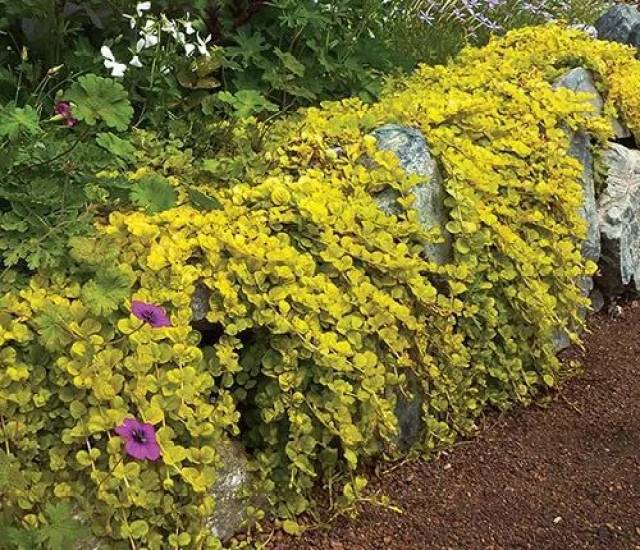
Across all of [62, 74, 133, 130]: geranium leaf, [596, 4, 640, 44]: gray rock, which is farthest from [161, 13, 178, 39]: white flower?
[596, 4, 640, 44]: gray rock

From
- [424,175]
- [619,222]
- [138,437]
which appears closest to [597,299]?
[619,222]

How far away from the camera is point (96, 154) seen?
2.51 metres

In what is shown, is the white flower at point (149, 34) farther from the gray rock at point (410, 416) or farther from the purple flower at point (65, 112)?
the gray rock at point (410, 416)

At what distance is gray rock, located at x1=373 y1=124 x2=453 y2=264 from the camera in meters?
3.04

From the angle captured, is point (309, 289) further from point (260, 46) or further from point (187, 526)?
point (260, 46)

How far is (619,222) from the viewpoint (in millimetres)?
3982

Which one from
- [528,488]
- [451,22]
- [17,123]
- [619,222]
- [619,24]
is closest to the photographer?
[17,123]

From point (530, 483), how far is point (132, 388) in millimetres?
1269

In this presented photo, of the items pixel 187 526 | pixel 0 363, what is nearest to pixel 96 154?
pixel 0 363

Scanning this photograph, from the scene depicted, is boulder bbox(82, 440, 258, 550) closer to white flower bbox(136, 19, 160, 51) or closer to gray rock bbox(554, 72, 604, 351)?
white flower bbox(136, 19, 160, 51)

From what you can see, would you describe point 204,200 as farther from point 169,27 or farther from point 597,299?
point 597,299

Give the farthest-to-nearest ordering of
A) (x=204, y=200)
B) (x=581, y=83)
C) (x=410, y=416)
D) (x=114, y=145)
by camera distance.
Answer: (x=581, y=83), (x=410, y=416), (x=114, y=145), (x=204, y=200)

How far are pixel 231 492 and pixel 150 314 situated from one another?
57cm

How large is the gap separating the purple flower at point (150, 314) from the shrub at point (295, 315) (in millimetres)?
12
